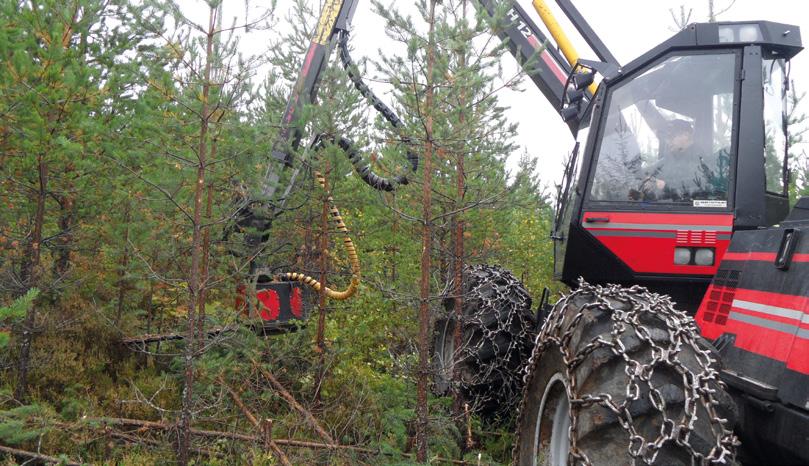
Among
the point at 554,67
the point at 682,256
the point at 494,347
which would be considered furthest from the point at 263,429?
the point at 554,67

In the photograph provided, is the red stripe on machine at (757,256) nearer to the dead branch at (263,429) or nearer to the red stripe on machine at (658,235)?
the red stripe on machine at (658,235)

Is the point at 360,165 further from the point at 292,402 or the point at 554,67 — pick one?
the point at 292,402

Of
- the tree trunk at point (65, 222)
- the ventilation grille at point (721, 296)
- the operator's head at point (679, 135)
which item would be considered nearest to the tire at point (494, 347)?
the operator's head at point (679, 135)

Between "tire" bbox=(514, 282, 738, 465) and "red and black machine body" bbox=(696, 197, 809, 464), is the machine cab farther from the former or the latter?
"tire" bbox=(514, 282, 738, 465)

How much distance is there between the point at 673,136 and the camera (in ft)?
13.5

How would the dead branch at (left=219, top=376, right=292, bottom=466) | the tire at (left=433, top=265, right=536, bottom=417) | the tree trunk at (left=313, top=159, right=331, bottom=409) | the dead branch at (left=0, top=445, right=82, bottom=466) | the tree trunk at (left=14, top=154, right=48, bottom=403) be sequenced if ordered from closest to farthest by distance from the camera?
the dead branch at (left=0, top=445, right=82, bottom=466) < the dead branch at (left=219, top=376, right=292, bottom=466) < the tire at (left=433, top=265, right=536, bottom=417) < the tree trunk at (left=14, top=154, right=48, bottom=403) < the tree trunk at (left=313, top=159, right=331, bottom=409)

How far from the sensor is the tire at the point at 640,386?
244 cm

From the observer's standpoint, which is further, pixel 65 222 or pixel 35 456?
pixel 65 222

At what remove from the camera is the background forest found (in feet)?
16.0

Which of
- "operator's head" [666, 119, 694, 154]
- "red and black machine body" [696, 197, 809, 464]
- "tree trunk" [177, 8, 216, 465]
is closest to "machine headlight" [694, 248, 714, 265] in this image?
"red and black machine body" [696, 197, 809, 464]

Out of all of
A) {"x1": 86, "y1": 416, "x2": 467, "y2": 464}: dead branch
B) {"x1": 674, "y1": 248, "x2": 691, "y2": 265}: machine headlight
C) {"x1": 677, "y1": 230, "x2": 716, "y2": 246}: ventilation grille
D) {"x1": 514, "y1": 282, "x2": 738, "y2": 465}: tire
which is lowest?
{"x1": 86, "y1": 416, "x2": 467, "y2": 464}: dead branch

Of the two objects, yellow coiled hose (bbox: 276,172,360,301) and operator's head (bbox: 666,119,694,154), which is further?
yellow coiled hose (bbox: 276,172,360,301)

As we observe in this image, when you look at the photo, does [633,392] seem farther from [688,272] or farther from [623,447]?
[688,272]

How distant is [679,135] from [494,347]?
2.60m
